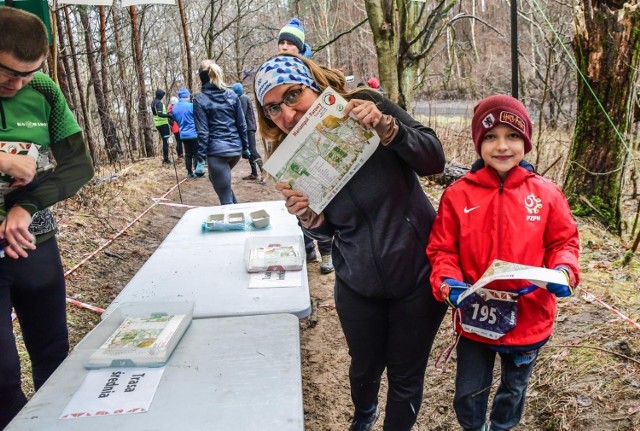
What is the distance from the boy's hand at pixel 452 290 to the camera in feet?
5.14

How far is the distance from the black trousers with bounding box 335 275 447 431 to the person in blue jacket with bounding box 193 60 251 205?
3.50 meters

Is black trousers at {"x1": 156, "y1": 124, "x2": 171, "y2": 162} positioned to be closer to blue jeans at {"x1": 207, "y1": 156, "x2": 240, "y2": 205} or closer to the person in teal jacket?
the person in teal jacket

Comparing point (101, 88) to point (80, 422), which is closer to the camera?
point (80, 422)

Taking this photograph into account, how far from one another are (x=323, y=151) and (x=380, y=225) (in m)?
0.34

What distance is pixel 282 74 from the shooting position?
1.61 meters

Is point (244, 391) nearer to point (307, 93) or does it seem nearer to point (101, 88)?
point (307, 93)

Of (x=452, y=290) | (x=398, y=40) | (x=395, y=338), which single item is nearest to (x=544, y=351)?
(x=395, y=338)

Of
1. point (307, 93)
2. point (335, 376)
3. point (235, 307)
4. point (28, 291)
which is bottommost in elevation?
point (335, 376)

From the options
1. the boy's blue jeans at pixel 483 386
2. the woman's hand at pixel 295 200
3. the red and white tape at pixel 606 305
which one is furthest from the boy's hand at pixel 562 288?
the red and white tape at pixel 606 305

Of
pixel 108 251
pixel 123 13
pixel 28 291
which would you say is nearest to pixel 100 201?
pixel 108 251

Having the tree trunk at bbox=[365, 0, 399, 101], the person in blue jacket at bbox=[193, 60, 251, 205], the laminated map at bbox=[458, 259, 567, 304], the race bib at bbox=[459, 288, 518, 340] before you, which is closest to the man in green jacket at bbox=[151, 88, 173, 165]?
the tree trunk at bbox=[365, 0, 399, 101]

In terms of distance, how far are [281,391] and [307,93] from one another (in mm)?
1006

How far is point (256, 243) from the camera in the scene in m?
2.82

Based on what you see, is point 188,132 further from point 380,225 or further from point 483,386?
point 483,386
